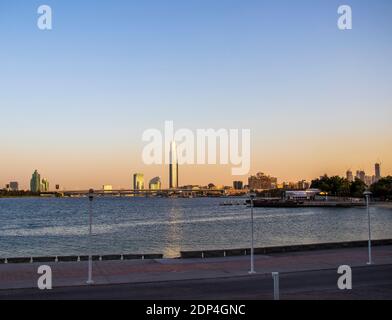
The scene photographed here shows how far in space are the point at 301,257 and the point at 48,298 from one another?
1411 cm

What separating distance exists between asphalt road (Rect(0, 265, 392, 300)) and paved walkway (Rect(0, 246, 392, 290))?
1.04 meters

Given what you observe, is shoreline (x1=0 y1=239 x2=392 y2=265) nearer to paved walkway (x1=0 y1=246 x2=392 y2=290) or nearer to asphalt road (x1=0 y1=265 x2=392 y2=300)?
paved walkway (x1=0 y1=246 x2=392 y2=290)

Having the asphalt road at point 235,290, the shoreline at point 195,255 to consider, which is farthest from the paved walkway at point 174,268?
the shoreline at point 195,255

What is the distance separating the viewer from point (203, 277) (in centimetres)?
1994

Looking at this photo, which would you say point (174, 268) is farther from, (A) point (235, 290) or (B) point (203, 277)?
(A) point (235, 290)

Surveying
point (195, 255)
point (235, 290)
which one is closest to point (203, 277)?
point (235, 290)

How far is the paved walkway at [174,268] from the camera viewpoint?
774 inches

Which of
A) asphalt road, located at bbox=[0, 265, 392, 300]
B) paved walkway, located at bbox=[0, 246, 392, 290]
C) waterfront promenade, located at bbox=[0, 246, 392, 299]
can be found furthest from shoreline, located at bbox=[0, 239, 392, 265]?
asphalt road, located at bbox=[0, 265, 392, 300]

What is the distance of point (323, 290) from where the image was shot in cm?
1664

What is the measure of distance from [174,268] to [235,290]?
593 cm

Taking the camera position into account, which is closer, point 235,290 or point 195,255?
point 235,290

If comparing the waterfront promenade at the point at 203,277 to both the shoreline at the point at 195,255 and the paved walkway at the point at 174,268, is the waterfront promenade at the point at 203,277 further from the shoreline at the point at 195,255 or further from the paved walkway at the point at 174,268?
the shoreline at the point at 195,255

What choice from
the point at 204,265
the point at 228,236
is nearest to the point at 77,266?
the point at 204,265
